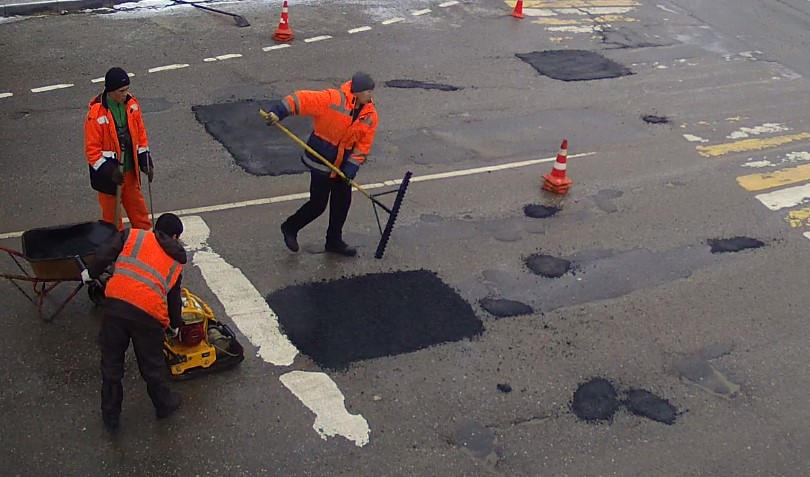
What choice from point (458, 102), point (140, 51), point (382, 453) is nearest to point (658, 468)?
point (382, 453)

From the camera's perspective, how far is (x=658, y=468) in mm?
5953

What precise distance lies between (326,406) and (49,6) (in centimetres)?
1107

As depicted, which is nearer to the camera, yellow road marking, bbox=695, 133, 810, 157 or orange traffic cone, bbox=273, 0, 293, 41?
yellow road marking, bbox=695, 133, 810, 157

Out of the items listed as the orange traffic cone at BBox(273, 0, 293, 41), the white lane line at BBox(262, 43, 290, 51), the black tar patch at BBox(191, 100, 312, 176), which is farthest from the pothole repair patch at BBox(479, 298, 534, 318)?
the orange traffic cone at BBox(273, 0, 293, 41)

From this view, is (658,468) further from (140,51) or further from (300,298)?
(140,51)

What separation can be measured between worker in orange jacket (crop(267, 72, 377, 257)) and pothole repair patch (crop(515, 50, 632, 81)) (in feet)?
22.3

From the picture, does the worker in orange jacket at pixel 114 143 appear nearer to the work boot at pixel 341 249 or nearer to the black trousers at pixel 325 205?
the black trousers at pixel 325 205

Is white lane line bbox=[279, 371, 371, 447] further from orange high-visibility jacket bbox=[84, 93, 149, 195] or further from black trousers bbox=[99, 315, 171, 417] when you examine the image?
orange high-visibility jacket bbox=[84, 93, 149, 195]

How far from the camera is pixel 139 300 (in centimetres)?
523

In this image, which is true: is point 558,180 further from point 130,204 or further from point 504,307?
point 130,204

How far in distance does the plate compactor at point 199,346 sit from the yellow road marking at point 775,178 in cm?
722

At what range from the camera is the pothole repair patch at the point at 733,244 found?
9.01 m

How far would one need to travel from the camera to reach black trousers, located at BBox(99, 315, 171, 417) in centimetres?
533

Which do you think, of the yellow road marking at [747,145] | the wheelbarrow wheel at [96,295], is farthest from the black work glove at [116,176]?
the yellow road marking at [747,145]
